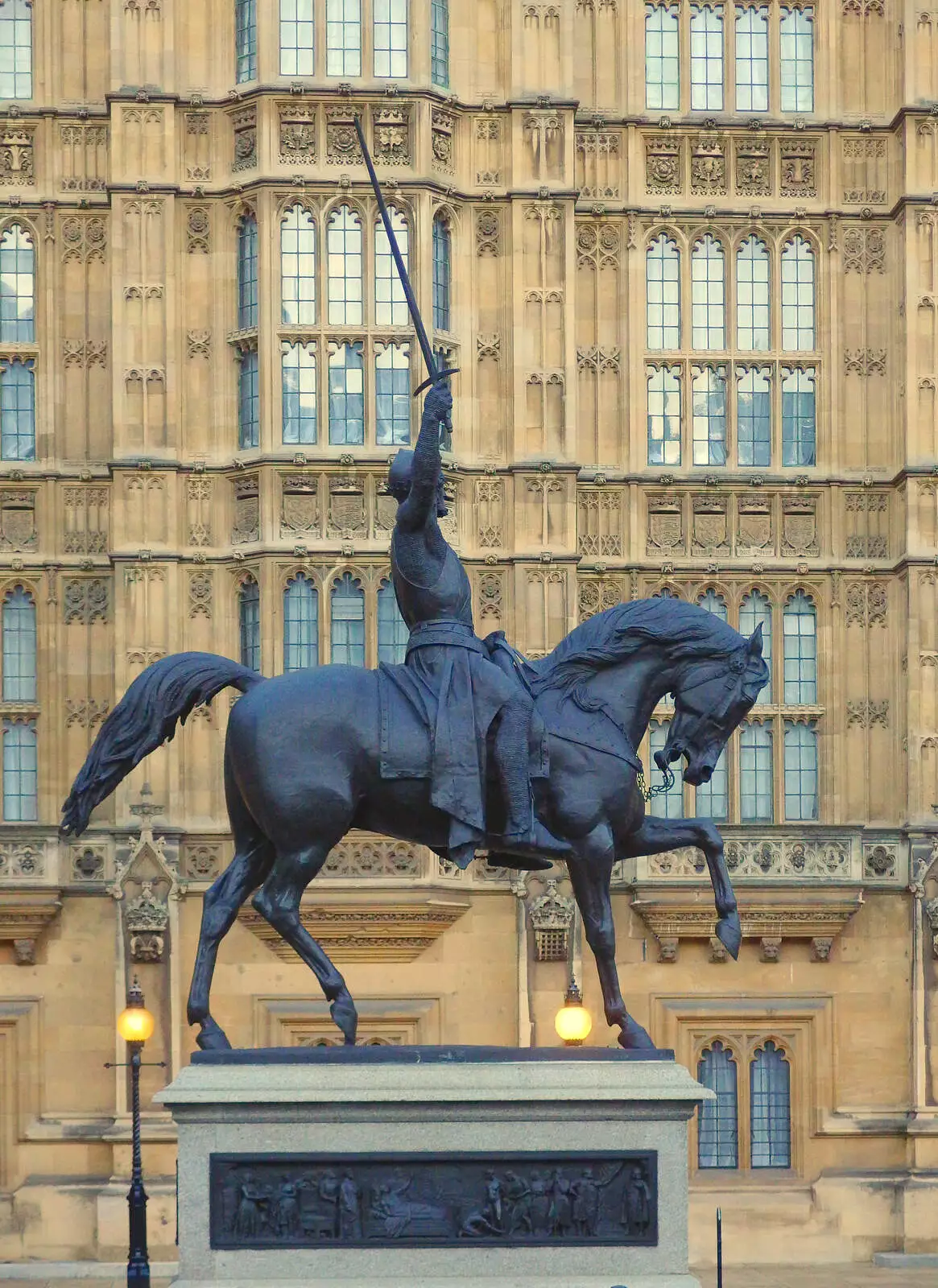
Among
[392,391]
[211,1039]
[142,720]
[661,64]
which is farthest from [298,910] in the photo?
[661,64]

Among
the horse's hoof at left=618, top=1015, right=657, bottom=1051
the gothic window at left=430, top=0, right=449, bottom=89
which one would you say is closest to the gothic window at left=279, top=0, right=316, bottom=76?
the gothic window at left=430, top=0, right=449, bottom=89

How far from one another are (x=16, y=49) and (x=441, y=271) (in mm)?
6604

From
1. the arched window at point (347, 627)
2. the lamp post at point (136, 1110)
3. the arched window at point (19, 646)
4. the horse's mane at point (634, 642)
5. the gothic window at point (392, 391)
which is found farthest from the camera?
the arched window at point (19, 646)

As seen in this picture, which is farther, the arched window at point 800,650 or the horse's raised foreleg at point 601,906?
the arched window at point 800,650

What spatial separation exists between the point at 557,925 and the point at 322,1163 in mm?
19859

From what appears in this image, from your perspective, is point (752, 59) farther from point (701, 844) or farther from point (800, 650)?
point (701, 844)

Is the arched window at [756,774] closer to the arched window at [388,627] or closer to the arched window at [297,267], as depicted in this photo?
the arched window at [388,627]

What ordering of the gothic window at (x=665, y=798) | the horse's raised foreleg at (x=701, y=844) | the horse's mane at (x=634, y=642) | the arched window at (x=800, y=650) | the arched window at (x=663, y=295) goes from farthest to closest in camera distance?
the arched window at (x=663, y=295)
the arched window at (x=800, y=650)
the gothic window at (x=665, y=798)
the horse's mane at (x=634, y=642)
the horse's raised foreleg at (x=701, y=844)

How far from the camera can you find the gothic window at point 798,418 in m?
40.5

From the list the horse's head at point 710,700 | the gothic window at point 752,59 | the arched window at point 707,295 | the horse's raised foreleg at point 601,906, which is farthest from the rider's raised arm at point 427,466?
the gothic window at point 752,59

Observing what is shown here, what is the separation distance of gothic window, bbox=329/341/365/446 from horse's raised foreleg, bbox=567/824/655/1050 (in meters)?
20.5

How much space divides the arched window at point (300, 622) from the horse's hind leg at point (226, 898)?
19.1 metres

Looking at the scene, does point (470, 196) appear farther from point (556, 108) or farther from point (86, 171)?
point (86, 171)

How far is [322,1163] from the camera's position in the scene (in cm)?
1803
